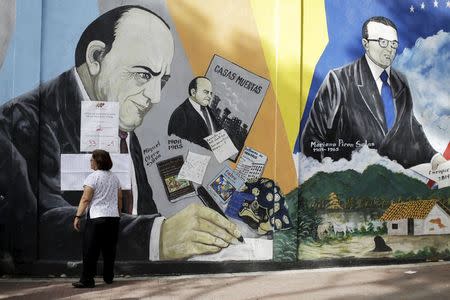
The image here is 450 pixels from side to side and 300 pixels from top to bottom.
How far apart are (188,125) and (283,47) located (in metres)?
1.63

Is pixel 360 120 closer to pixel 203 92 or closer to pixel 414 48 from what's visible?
pixel 414 48

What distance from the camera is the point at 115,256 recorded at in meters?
7.43

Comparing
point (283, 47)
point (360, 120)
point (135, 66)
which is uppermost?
point (283, 47)

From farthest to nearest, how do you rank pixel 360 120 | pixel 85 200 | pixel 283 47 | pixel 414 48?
pixel 414 48, pixel 360 120, pixel 283 47, pixel 85 200

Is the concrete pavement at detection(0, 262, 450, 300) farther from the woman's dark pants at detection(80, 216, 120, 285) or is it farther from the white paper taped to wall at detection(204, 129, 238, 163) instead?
the white paper taped to wall at detection(204, 129, 238, 163)

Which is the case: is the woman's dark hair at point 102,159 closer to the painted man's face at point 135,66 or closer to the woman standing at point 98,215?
the woman standing at point 98,215

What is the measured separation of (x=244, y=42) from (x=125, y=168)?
226 cm

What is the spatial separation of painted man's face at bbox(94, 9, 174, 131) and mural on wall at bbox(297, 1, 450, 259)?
2.04 meters

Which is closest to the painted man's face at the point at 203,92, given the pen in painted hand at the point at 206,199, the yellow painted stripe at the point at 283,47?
the yellow painted stripe at the point at 283,47

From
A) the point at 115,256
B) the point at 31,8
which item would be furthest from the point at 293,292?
the point at 31,8

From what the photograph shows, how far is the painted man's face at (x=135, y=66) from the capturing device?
304 inches

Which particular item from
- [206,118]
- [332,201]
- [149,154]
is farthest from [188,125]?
[332,201]

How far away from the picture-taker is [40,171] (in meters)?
7.57

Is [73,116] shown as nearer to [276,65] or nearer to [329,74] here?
[276,65]
